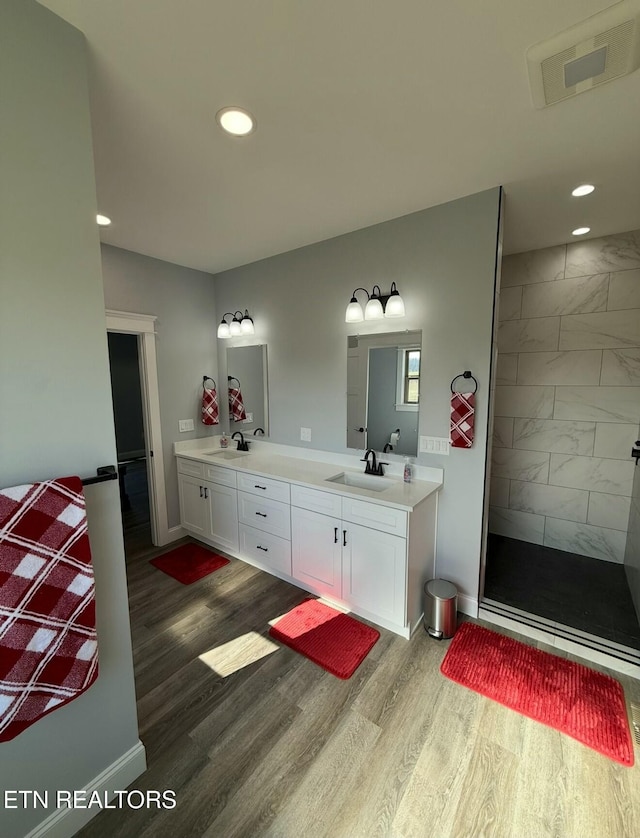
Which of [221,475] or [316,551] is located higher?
[221,475]

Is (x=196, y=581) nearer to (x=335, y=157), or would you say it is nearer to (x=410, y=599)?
(x=410, y=599)

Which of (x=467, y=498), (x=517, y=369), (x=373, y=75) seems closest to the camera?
(x=373, y=75)

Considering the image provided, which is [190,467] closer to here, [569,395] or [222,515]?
[222,515]

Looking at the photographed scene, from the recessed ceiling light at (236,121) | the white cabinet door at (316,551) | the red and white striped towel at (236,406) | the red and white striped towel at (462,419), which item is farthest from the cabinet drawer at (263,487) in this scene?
the recessed ceiling light at (236,121)

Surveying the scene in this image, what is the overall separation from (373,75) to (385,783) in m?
2.79

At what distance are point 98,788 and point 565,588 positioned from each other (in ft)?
9.95

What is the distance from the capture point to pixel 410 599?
85.3 inches

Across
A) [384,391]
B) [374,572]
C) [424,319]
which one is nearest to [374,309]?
[424,319]

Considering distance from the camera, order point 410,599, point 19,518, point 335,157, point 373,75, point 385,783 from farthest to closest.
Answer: point 410,599 < point 335,157 < point 385,783 < point 373,75 < point 19,518

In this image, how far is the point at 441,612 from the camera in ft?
7.09

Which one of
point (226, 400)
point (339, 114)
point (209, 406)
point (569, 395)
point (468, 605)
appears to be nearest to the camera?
point (339, 114)

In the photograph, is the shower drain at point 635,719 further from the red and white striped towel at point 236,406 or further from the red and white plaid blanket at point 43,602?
the red and white striped towel at point 236,406

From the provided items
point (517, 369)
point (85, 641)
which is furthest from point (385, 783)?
point (517, 369)

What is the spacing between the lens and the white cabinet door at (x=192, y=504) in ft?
10.9
